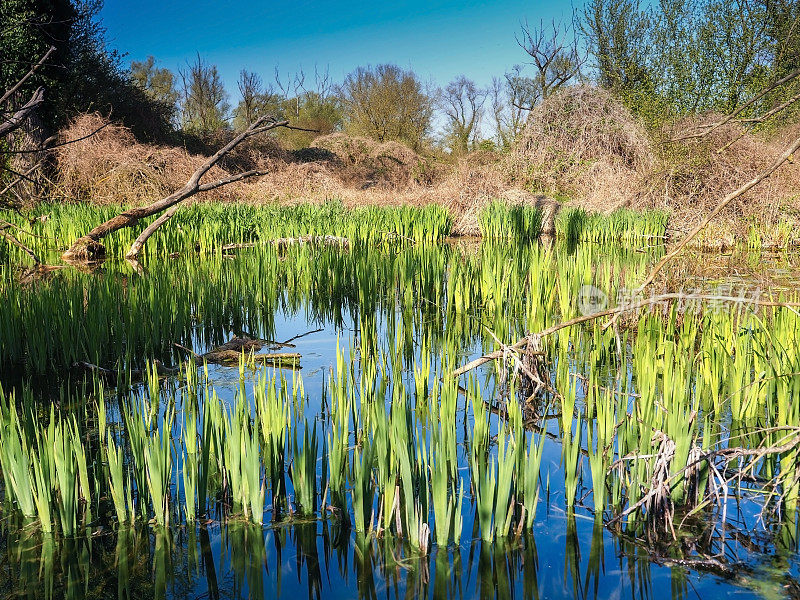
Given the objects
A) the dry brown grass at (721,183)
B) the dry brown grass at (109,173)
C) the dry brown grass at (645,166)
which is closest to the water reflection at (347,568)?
the dry brown grass at (645,166)

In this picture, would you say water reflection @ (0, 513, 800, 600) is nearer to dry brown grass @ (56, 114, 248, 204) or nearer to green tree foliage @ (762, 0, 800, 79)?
dry brown grass @ (56, 114, 248, 204)

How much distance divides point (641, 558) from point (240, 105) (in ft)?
137

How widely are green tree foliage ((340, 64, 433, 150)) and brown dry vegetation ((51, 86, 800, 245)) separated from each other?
16407mm

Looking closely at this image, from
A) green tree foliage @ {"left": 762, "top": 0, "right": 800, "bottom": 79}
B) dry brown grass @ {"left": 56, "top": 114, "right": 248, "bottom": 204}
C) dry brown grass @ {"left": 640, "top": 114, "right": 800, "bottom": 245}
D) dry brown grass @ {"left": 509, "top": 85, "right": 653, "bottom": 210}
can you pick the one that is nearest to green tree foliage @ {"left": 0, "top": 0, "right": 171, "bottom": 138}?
dry brown grass @ {"left": 56, "top": 114, "right": 248, "bottom": 204}

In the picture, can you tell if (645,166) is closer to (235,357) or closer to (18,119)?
(235,357)

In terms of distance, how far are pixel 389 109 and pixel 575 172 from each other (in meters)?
22.9

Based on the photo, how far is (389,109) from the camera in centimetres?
3703

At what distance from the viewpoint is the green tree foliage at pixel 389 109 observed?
121 ft

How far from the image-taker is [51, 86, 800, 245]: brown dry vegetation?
42.4 ft

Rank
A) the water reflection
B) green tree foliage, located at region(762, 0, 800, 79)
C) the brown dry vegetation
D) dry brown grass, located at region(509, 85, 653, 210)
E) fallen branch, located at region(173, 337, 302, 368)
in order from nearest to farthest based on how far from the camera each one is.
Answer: the water reflection < fallen branch, located at region(173, 337, 302, 368) < the brown dry vegetation < dry brown grass, located at region(509, 85, 653, 210) < green tree foliage, located at region(762, 0, 800, 79)

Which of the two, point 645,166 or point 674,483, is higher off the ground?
point 645,166

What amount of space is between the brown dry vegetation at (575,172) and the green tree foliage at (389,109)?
53.8 feet

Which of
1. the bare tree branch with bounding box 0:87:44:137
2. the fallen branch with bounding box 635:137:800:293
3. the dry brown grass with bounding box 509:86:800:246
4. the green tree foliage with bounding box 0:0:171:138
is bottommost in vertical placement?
the fallen branch with bounding box 635:137:800:293

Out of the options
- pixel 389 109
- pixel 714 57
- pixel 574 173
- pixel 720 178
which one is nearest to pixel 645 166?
pixel 720 178
